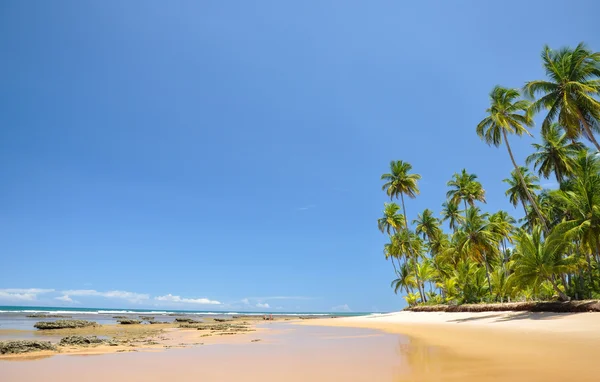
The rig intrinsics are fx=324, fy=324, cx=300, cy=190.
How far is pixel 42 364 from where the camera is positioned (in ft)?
26.9

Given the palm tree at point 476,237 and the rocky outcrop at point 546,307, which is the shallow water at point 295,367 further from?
the palm tree at point 476,237

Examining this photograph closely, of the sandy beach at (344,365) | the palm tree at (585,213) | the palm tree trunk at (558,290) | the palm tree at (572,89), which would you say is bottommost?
the sandy beach at (344,365)

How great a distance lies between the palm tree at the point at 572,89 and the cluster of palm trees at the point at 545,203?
51mm

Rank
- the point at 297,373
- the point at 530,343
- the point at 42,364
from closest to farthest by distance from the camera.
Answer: the point at 297,373 → the point at 42,364 → the point at 530,343

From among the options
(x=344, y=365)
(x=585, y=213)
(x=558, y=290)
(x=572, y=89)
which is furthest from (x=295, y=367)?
(x=572, y=89)

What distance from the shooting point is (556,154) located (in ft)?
108

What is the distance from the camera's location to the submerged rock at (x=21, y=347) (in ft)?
33.9

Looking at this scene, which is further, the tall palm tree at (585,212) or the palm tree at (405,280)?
the palm tree at (405,280)

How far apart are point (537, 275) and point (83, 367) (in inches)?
914

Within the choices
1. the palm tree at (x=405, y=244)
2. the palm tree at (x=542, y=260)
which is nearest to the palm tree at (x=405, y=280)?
the palm tree at (x=405, y=244)

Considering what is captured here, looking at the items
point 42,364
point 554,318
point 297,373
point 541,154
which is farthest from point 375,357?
point 541,154

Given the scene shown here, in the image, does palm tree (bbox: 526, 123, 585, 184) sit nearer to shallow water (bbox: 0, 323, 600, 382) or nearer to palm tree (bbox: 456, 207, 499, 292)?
palm tree (bbox: 456, 207, 499, 292)

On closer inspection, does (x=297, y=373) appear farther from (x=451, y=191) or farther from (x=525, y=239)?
(x=451, y=191)

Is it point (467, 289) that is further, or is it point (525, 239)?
point (467, 289)
